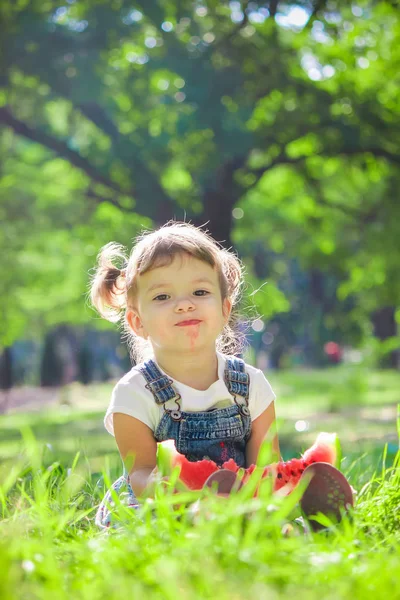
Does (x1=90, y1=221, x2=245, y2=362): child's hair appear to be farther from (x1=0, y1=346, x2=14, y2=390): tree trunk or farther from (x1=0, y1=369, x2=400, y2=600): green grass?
(x1=0, y1=346, x2=14, y2=390): tree trunk

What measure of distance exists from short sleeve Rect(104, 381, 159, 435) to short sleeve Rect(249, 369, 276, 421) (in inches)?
17.1

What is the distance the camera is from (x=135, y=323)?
3.67 m

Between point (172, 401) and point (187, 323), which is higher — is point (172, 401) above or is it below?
below

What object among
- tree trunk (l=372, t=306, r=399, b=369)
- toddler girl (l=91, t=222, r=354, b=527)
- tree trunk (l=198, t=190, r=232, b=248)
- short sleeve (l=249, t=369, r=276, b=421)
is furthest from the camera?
tree trunk (l=372, t=306, r=399, b=369)

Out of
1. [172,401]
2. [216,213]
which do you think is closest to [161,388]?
[172,401]

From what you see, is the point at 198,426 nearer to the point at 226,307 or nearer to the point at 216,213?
the point at 226,307

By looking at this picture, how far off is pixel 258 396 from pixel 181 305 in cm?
56

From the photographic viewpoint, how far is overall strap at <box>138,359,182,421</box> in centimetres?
337

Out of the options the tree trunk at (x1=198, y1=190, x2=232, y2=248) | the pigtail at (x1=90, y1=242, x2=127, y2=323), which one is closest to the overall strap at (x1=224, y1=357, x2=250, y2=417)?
the pigtail at (x1=90, y1=242, x2=127, y2=323)

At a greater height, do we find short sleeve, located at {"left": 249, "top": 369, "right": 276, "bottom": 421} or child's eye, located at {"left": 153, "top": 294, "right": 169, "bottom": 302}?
child's eye, located at {"left": 153, "top": 294, "right": 169, "bottom": 302}

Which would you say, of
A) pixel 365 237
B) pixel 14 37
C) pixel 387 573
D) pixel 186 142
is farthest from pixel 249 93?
Result: pixel 387 573

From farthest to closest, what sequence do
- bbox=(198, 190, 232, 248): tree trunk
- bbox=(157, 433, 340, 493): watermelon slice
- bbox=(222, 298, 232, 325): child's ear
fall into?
bbox=(198, 190, 232, 248): tree trunk < bbox=(222, 298, 232, 325): child's ear < bbox=(157, 433, 340, 493): watermelon slice

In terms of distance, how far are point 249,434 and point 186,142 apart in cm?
949

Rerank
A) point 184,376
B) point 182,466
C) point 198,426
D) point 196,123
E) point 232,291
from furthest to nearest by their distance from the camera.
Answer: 1. point 196,123
2. point 232,291
3. point 184,376
4. point 198,426
5. point 182,466
